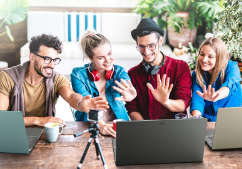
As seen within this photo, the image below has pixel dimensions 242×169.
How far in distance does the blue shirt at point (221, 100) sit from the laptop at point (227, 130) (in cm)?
58

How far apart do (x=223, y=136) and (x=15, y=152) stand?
3.19ft

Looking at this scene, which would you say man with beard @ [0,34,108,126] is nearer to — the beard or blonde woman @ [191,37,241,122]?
the beard

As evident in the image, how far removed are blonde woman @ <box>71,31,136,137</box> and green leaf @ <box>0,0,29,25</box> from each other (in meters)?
3.02

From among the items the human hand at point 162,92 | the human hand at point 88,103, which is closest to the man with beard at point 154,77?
the human hand at point 162,92

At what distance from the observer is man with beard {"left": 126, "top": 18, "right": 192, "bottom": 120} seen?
84.2 inches

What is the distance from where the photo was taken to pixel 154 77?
2260mm

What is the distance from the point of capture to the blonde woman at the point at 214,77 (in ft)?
6.86

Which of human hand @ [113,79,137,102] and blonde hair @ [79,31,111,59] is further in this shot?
blonde hair @ [79,31,111,59]

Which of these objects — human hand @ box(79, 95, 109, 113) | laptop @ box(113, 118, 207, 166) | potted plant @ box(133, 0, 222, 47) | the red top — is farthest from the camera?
potted plant @ box(133, 0, 222, 47)

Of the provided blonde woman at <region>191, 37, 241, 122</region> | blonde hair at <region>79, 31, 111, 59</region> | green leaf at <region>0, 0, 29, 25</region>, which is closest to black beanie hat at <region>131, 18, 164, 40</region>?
blonde hair at <region>79, 31, 111, 59</region>

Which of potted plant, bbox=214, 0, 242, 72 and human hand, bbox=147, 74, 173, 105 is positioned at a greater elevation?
potted plant, bbox=214, 0, 242, 72

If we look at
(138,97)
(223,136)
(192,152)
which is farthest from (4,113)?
(138,97)

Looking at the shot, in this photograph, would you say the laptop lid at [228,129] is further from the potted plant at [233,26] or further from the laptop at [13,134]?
the potted plant at [233,26]

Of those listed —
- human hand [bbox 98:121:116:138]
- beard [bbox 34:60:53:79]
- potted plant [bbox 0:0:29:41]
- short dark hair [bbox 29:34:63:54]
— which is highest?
potted plant [bbox 0:0:29:41]
